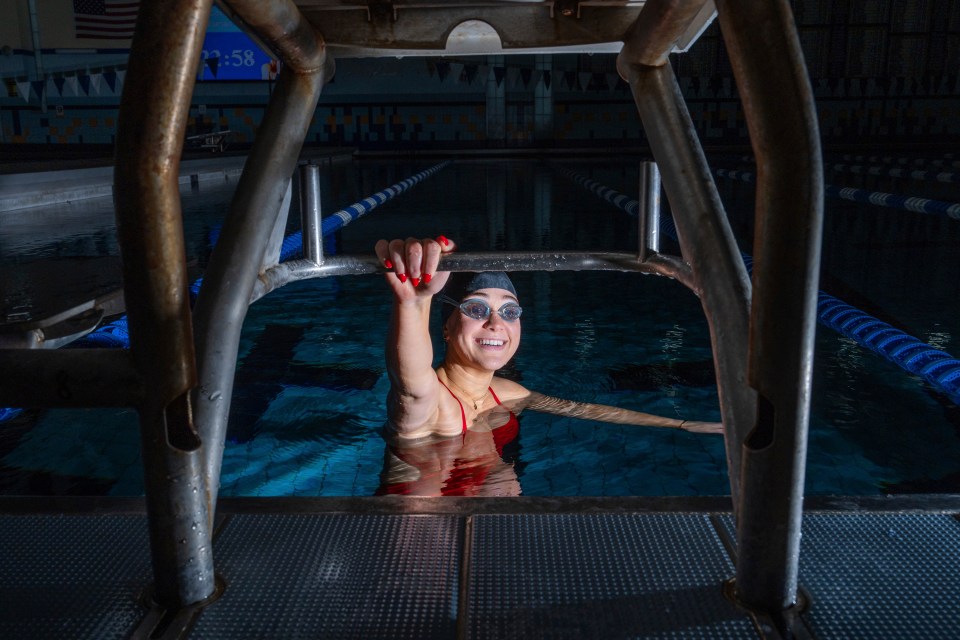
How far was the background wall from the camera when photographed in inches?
722

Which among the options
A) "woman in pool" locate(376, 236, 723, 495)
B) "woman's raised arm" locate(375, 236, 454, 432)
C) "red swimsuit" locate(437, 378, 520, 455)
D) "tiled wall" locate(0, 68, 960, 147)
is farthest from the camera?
"tiled wall" locate(0, 68, 960, 147)

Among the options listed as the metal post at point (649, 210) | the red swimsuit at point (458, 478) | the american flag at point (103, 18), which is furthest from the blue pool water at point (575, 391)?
the american flag at point (103, 18)

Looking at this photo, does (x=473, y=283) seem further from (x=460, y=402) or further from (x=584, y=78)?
(x=584, y=78)

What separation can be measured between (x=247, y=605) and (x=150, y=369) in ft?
1.01

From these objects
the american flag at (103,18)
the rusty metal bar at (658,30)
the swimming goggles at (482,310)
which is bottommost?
the swimming goggles at (482,310)

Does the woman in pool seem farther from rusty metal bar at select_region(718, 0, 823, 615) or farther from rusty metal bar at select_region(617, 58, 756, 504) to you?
rusty metal bar at select_region(718, 0, 823, 615)

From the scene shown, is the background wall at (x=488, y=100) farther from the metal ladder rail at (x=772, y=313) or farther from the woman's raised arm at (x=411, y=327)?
the metal ladder rail at (x=772, y=313)

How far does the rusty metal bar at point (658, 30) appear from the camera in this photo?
1086 millimetres

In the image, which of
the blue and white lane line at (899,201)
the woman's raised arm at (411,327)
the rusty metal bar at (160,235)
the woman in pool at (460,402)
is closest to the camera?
the rusty metal bar at (160,235)

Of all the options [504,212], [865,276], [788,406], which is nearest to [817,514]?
[788,406]

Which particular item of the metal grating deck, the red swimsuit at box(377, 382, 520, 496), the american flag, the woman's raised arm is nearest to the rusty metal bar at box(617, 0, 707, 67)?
the woman's raised arm

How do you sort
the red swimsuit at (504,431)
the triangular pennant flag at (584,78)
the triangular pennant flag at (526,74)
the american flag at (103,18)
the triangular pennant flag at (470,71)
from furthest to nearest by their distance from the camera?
the triangular pennant flag at (526,74), the triangular pennant flag at (584,78), the triangular pennant flag at (470,71), the american flag at (103,18), the red swimsuit at (504,431)

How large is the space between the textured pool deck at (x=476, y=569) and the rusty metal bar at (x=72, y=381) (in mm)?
259

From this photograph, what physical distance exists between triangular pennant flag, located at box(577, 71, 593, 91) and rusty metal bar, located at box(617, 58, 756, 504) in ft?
68.2
